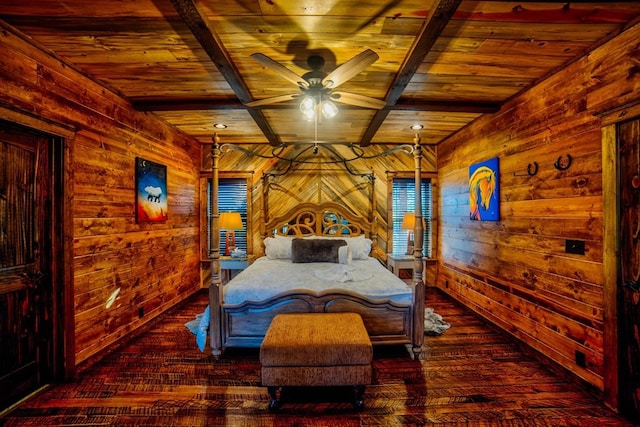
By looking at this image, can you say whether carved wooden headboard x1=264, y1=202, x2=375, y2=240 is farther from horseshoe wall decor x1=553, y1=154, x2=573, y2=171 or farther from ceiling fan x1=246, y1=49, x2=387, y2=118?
horseshoe wall decor x1=553, y1=154, x2=573, y2=171

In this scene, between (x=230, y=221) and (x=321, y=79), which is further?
(x=230, y=221)

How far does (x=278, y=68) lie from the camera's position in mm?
2105

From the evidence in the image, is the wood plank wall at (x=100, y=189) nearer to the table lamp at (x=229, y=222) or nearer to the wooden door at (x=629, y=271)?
the table lamp at (x=229, y=222)

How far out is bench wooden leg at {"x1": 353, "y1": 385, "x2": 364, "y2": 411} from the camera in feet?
6.96

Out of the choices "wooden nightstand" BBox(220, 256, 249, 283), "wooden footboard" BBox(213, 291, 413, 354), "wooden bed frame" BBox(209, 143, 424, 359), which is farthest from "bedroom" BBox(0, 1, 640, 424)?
"wooden footboard" BBox(213, 291, 413, 354)

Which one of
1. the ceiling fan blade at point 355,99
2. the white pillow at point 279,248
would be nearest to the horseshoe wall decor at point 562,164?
the ceiling fan blade at point 355,99

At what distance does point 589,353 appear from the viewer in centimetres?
229

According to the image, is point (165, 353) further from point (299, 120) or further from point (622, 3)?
point (622, 3)

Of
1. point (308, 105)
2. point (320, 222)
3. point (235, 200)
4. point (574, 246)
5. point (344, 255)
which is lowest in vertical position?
point (344, 255)

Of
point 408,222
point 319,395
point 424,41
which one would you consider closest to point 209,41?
point 424,41

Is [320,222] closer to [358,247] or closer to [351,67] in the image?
[358,247]

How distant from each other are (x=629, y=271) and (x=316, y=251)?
9.97 ft

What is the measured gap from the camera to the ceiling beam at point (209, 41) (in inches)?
67.4

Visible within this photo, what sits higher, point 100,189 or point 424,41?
point 424,41
